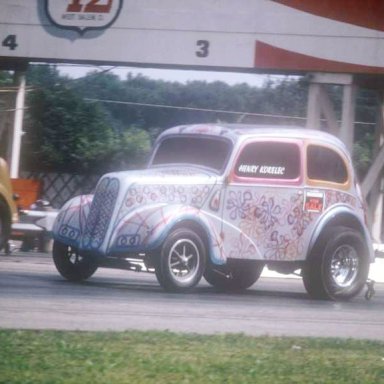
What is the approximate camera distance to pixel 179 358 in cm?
905

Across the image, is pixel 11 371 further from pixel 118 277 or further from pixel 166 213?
pixel 118 277

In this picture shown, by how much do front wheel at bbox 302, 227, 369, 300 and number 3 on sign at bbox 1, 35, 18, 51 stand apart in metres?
11.8

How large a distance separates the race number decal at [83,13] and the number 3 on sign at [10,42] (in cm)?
89

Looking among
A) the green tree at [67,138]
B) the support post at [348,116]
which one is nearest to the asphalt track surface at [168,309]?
the support post at [348,116]

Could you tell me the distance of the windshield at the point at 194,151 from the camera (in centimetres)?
1485

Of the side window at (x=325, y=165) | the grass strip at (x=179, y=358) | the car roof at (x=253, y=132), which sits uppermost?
the car roof at (x=253, y=132)

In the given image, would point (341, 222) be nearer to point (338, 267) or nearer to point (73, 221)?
point (338, 267)

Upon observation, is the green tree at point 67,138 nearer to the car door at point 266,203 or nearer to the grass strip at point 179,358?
the car door at point 266,203

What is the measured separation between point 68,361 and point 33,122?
74.2 feet

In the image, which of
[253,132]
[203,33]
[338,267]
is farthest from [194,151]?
[203,33]

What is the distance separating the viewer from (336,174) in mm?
15383

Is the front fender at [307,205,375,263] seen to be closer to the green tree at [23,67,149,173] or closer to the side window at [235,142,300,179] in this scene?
the side window at [235,142,300,179]

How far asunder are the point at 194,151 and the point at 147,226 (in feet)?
5.60

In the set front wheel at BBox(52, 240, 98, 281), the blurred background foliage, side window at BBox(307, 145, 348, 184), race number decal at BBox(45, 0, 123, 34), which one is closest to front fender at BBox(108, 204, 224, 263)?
front wheel at BBox(52, 240, 98, 281)
